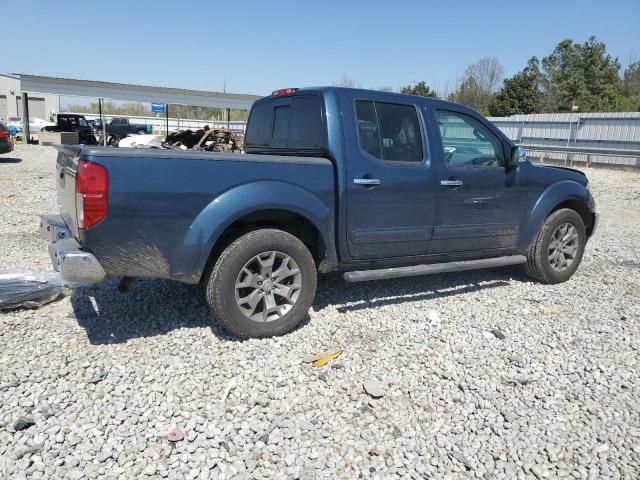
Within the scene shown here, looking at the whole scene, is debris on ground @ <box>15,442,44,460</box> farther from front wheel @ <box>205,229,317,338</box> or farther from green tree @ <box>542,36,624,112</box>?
green tree @ <box>542,36,624,112</box>

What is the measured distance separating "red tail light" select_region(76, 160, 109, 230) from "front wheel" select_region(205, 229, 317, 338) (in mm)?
892

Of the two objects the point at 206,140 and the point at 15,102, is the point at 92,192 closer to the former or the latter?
the point at 206,140

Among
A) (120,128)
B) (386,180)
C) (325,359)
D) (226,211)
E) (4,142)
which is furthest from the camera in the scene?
(120,128)

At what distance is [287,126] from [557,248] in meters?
3.30

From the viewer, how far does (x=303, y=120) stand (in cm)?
437

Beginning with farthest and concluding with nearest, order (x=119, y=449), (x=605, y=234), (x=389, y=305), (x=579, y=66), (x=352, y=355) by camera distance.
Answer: (x=579, y=66) < (x=605, y=234) < (x=389, y=305) < (x=352, y=355) < (x=119, y=449)

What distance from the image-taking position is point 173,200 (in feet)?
11.0

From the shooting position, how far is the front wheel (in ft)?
12.0

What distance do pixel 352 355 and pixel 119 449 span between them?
1.73 metres

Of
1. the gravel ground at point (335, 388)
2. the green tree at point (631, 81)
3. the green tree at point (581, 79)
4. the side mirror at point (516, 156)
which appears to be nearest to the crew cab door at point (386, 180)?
the gravel ground at point (335, 388)

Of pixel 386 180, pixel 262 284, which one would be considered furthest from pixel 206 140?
pixel 262 284

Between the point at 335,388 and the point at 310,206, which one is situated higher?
the point at 310,206

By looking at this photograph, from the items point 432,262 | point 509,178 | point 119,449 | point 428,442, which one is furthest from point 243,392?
point 509,178

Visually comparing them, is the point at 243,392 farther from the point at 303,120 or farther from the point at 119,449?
the point at 303,120
